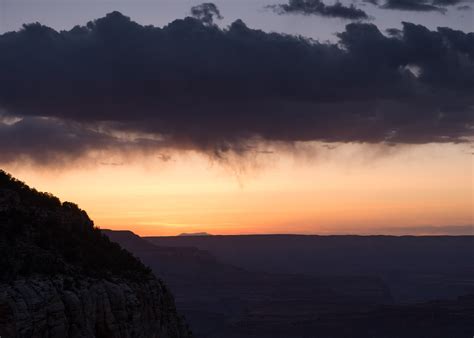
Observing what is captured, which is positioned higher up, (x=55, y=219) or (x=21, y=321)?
(x=55, y=219)

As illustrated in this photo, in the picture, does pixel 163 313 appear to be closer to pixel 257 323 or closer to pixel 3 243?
pixel 3 243

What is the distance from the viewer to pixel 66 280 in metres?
39.2

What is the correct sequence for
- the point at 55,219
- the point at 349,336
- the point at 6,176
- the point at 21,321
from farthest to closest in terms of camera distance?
the point at 349,336 → the point at 6,176 → the point at 55,219 → the point at 21,321

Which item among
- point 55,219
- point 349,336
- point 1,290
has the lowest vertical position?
point 349,336

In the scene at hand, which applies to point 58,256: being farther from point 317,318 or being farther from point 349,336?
point 317,318

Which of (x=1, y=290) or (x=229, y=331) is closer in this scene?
(x=1, y=290)

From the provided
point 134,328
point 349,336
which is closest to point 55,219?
point 134,328

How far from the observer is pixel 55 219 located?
4966 centimetres

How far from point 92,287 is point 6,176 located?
15.5 meters

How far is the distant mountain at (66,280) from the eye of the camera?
114 feet

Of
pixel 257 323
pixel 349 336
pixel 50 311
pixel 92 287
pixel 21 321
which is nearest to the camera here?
pixel 21 321

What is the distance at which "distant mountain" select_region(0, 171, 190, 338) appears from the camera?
114 ft

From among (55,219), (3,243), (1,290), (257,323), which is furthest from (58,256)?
(257,323)

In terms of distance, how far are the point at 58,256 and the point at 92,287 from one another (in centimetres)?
323
